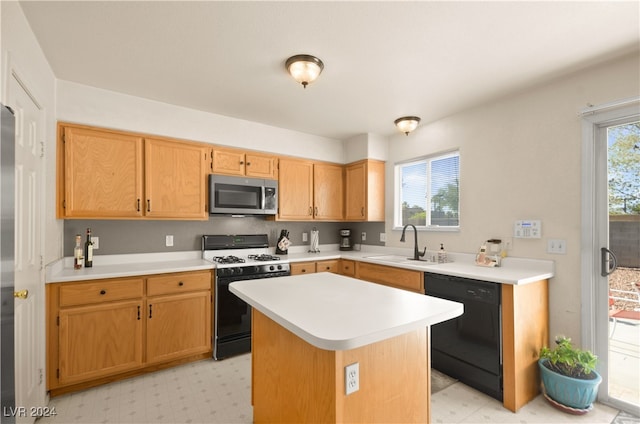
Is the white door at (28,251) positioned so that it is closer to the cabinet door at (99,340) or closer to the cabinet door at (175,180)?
the cabinet door at (99,340)

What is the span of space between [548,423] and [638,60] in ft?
8.31

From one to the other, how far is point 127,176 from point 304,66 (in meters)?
1.93

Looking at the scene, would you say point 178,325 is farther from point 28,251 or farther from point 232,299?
point 28,251

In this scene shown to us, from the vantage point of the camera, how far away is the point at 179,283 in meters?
2.79

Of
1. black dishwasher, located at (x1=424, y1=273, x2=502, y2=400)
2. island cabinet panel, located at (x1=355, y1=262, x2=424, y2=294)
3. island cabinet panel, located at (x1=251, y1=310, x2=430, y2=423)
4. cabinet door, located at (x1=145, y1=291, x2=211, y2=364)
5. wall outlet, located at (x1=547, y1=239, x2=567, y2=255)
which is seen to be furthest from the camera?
island cabinet panel, located at (x1=355, y1=262, x2=424, y2=294)

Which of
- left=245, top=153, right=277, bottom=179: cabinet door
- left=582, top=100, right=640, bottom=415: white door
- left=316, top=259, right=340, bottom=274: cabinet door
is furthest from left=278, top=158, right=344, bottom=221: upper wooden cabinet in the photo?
left=582, top=100, right=640, bottom=415: white door

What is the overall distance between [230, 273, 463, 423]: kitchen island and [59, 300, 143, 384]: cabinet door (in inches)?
56.7

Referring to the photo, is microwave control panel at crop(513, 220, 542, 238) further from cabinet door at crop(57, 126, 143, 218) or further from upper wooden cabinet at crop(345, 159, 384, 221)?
cabinet door at crop(57, 126, 143, 218)

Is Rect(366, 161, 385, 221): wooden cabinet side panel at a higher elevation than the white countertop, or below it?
higher

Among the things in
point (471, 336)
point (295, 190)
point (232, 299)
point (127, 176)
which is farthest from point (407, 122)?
point (127, 176)

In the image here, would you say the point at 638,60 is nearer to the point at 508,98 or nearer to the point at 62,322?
the point at 508,98

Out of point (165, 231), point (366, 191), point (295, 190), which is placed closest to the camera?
point (165, 231)

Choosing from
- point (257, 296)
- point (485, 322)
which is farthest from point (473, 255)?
point (257, 296)

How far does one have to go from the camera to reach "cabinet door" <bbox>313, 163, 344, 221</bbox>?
13.4 feet
